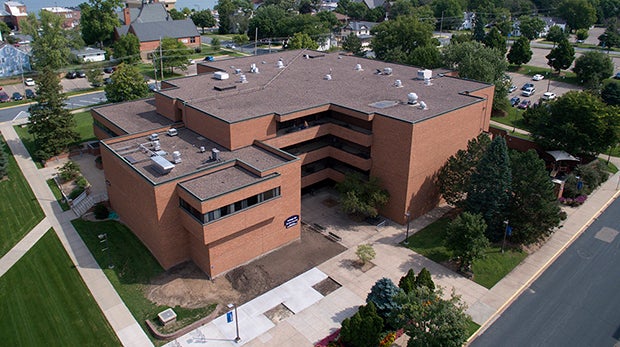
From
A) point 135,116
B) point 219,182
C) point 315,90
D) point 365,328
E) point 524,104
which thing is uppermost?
point 315,90

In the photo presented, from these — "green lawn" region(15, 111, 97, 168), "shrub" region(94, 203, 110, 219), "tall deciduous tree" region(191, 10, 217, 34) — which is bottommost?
"shrub" region(94, 203, 110, 219)

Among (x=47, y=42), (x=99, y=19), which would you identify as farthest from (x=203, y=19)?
(x=47, y=42)

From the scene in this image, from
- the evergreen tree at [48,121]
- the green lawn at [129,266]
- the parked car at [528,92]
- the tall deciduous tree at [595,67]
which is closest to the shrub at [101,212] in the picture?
the green lawn at [129,266]

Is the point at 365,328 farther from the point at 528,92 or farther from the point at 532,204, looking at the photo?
the point at 528,92

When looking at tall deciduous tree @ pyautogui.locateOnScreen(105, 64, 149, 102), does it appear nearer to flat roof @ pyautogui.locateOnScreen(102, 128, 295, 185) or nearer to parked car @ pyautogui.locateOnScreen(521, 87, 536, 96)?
flat roof @ pyautogui.locateOnScreen(102, 128, 295, 185)

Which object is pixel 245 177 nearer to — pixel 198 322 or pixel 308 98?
pixel 198 322

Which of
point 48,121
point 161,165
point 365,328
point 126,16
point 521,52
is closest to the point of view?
point 365,328

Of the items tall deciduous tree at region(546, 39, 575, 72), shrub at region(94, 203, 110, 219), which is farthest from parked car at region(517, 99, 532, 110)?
shrub at region(94, 203, 110, 219)
